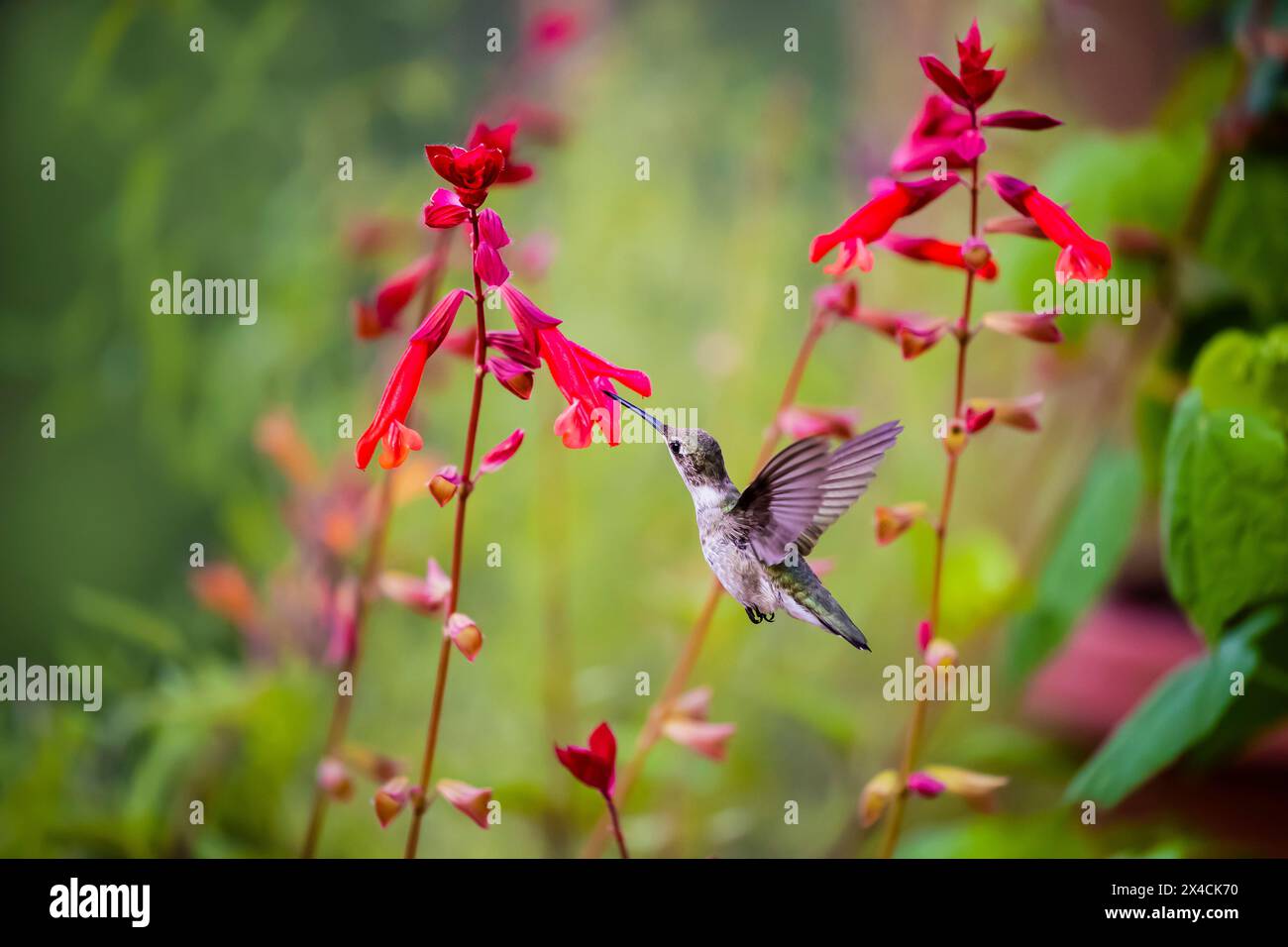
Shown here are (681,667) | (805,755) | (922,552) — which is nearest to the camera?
(681,667)

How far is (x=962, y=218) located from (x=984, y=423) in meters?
0.89

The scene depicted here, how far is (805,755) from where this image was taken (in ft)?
4.53

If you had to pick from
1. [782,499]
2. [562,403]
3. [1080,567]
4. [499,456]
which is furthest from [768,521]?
[562,403]

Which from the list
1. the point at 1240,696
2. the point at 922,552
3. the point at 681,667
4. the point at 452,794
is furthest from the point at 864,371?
the point at 452,794

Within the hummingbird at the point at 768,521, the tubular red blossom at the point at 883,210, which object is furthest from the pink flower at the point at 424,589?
the tubular red blossom at the point at 883,210

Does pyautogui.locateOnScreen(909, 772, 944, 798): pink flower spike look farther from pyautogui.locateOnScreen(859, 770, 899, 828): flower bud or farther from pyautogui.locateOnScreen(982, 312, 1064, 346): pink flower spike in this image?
pyautogui.locateOnScreen(982, 312, 1064, 346): pink flower spike

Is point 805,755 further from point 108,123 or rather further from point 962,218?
point 108,123

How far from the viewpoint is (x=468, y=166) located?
373mm

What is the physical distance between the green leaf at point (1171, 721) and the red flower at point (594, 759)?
0.96 ft

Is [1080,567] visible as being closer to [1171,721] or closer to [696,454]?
[1171,721]

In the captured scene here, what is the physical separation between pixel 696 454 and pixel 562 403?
1.82 ft

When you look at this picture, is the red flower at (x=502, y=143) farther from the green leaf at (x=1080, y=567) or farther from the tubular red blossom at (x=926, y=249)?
the green leaf at (x=1080, y=567)

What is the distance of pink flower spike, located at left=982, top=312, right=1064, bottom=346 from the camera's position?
46cm

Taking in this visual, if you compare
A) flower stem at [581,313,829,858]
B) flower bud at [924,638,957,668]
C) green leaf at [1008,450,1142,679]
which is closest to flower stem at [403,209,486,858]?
flower stem at [581,313,829,858]
